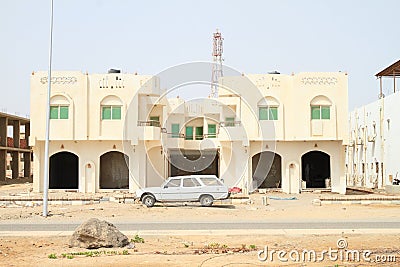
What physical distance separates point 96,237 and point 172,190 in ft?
38.3

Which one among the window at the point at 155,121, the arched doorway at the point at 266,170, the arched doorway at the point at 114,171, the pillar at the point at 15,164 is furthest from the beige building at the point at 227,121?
the pillar at the point at 15,164

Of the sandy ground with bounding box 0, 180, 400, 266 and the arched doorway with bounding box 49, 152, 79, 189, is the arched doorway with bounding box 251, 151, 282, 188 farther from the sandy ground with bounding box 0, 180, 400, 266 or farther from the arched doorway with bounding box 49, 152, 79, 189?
the arched doorway with bounding box 49, 152, 79, 189

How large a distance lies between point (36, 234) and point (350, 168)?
4367cm

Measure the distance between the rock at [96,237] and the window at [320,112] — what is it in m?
22.9

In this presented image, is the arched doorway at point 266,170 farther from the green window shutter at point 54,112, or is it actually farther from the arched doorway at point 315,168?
the green window shutter at point 54,112

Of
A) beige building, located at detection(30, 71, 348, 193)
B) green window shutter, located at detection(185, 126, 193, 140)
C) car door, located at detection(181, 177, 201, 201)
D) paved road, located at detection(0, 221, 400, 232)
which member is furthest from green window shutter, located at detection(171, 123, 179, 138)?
paved road, located at detection(0, 221, 400, 232)

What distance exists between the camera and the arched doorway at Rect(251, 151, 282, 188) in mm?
38312

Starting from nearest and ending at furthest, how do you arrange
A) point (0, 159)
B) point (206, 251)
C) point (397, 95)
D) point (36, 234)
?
point (206, 251) → point (36, 234) → point (397, 95) → point (0, 159)

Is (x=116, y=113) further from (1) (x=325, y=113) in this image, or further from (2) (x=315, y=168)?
(2) (x=315, y=168)

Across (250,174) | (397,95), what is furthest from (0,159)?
(397,95)

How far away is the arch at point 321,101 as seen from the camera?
1385 inches

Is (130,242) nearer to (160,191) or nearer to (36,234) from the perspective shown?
(36,234)

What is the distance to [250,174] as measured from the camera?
35594 millimetres

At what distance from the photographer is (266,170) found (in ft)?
129
